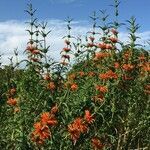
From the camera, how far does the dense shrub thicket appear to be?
6477mm

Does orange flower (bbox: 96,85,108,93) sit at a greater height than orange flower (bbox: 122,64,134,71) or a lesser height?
lesser

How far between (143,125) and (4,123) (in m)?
2.17

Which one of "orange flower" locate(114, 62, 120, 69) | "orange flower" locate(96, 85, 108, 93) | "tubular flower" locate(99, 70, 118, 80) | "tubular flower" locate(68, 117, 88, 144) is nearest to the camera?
"tubular flower" locate(68, 117, 88, 144)

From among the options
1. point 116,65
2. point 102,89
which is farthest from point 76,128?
point 116,65

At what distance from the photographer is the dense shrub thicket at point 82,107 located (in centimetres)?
648

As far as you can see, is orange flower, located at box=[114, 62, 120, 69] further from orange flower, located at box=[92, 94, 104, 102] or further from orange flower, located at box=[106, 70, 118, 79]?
→ orange flower, located at box=[92, 94, 104, 102]

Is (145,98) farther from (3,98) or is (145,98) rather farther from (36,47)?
(3,98)

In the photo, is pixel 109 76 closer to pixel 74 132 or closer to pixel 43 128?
pixel 74 132

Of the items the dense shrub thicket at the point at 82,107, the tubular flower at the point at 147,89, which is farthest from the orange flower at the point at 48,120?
the tubular flower at the point at 147,89

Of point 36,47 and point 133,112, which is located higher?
point 36,47

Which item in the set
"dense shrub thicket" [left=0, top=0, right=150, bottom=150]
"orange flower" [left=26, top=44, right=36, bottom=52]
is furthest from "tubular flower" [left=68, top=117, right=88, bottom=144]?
"orange flower" [left=26, top=44, right=36, bottom=52]

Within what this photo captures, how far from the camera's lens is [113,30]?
9.73 metres

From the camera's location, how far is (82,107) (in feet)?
23.1

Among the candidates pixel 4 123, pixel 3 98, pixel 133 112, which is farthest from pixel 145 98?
pixel 3 98
